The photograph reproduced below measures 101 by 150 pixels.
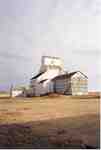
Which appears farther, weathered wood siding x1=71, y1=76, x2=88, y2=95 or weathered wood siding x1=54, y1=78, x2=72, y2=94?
weathered wood siding x1=54, y1=78, x2=72, y2=94

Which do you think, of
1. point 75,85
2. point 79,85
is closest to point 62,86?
point 75,85

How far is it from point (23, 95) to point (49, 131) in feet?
94.0

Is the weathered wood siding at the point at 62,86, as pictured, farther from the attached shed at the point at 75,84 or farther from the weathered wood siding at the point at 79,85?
the weathered wood siding at the point at 79,85

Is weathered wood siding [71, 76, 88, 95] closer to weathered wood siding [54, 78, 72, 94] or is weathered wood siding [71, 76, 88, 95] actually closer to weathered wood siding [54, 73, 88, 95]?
weathered wood siding [54, 73, 88, 95]

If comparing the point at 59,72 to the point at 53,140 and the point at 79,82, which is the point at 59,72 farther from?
the point at 53,140

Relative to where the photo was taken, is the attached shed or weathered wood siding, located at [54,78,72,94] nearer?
the attached shed

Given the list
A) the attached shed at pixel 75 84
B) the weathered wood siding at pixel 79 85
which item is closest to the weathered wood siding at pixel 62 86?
the attached shed at pixel 75 84

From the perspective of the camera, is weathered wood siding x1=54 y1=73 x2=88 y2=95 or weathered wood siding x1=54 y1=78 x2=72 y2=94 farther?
weathered wood siding x1=54 y1=78 x2=72 y2=94

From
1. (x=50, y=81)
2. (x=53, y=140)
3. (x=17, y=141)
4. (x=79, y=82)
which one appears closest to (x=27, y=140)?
(x=17, y=141)

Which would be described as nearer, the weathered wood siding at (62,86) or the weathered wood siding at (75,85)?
the weathered wood siding at (75,85)

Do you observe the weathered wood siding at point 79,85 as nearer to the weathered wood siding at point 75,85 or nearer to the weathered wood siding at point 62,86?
the weathered wood siding at point 75,85

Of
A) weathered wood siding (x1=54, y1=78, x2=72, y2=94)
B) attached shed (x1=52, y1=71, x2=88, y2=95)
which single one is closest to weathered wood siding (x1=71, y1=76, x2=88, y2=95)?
attached shed (x1=52, y1=71, x2=88, y2=95)

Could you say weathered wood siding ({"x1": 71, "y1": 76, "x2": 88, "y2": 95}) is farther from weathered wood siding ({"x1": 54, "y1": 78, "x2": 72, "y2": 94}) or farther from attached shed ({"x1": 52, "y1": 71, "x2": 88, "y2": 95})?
weathered wood siding ({"x1": 54, "y1": 78, "x2": 72, "y2": 94})

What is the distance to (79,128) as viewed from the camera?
A: 258 inches
